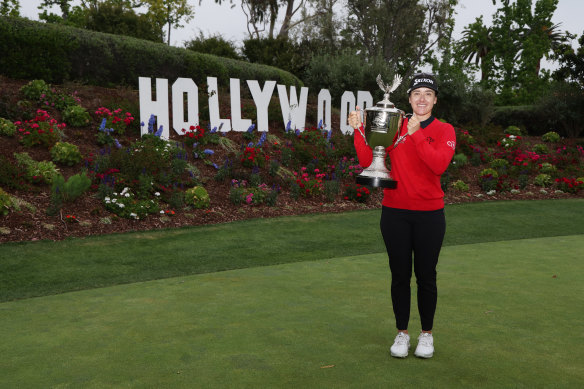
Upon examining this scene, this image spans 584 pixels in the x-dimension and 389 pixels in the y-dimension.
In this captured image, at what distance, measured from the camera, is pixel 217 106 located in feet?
52.8

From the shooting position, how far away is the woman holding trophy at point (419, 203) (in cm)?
359

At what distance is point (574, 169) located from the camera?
63.4 feet

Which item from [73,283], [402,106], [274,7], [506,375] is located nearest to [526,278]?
[506,375]

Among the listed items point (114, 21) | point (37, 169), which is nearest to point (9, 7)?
point (114, 21)

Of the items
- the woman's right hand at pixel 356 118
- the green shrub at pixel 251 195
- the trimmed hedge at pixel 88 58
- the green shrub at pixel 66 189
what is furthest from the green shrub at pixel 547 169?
the woman's right hand at pixel 356 118

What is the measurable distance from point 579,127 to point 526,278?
23317mm

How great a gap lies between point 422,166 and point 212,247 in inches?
255

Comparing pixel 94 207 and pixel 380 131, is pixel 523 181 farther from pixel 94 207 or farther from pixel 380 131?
pixel 380 131

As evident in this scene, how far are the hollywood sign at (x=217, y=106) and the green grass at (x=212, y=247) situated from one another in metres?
4.78

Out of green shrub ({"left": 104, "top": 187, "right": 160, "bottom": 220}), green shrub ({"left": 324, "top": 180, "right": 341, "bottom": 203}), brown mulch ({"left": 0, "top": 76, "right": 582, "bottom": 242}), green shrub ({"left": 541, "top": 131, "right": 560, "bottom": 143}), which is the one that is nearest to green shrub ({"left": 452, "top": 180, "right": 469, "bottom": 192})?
brown mulch ({"left": 0, "top": 76, "right": 582, "bottom": 242})

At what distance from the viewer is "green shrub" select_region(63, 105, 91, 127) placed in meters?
13.7

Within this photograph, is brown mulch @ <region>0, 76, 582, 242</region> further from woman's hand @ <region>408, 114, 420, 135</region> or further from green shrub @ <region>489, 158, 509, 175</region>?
woman's hand @ <region>408, 114, 420, 135</region>

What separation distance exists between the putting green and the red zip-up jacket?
1035 mm

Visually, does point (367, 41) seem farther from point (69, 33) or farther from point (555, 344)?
point (555, 344)
